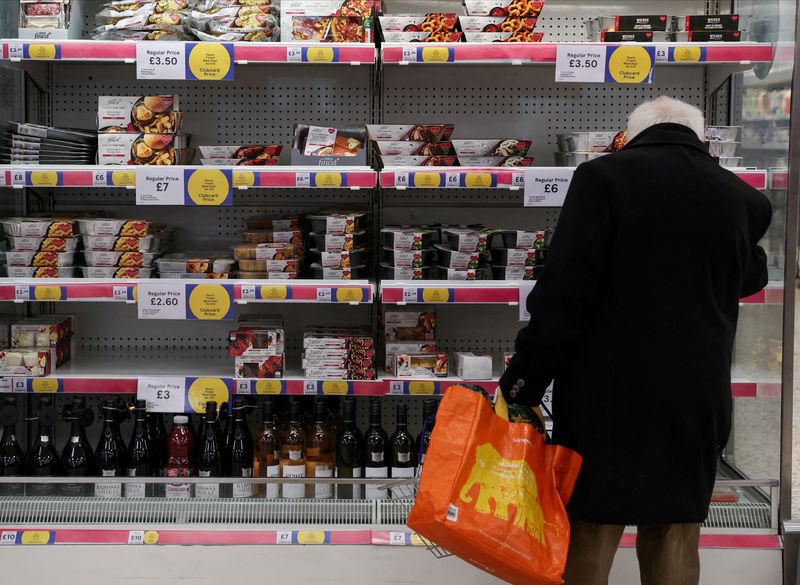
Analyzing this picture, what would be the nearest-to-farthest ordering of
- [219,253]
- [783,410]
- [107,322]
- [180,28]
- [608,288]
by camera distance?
[608,288]
[783,410]
[180,28]
[219,253]
[107,322]

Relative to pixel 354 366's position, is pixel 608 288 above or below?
above

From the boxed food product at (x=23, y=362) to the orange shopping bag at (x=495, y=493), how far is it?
184cm

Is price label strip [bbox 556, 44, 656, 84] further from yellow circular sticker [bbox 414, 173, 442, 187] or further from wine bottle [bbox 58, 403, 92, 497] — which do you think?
wine bottle [bbox 58, 403, 92, 497]

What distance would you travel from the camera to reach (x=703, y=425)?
7.89 feet

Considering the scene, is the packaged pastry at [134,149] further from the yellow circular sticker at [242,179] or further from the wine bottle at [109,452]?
the wine bottle at [109,452]

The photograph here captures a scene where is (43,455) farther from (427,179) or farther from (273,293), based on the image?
(427,179)

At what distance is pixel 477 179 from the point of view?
11.1ft

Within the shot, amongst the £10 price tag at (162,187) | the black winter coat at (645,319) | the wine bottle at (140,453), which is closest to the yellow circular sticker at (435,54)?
the £10 price tag at (162,187)

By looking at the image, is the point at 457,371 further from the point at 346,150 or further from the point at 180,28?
the point at 180,28

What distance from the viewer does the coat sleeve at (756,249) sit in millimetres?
2484

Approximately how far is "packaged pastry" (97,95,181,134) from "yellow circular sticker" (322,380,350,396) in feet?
3.80

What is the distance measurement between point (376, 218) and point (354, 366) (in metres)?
0.79

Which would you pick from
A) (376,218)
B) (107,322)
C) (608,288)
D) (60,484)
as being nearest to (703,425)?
(608,288)

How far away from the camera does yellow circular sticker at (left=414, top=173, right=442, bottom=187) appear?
11.1ft
